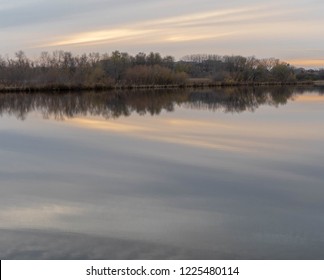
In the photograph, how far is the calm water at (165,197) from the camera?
3.73 meters

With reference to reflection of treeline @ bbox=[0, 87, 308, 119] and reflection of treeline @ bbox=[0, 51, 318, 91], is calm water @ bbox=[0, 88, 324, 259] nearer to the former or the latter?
reflection of treeline @ bbox=[0, 87, 308, 119]

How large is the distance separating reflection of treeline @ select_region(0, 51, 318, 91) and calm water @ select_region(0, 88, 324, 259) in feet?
119

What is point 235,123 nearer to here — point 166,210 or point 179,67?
point 166,210

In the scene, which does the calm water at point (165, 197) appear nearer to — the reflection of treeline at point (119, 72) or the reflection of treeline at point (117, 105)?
the reflection of treeline at point (117, 105)

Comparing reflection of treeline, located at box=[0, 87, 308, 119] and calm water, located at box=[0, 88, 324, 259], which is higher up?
reflection of treeline, located at box=[0, 87, 308, 119]

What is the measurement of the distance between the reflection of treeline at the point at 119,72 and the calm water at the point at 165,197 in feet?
119

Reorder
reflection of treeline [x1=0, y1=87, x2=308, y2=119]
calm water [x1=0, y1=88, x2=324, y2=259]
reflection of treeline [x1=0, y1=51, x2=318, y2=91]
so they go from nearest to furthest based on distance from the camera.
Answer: calm water [x1=0, y1=88, x2=324, y2=259], reflection of treeline [x1=0, y1=87, x2=308, y2=119], reflection of treeline [x1=0, y1=51, x2=318, y2=91]

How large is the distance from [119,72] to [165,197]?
53377 mm

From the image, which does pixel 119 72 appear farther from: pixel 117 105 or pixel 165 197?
pixel 165 197

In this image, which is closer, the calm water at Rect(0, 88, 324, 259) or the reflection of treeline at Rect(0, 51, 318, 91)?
the calm water at Rect(0, 88, 324, 259)

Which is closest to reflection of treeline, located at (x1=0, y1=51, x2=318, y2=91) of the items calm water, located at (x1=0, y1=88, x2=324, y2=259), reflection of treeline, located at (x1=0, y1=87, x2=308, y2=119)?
reflection of treeline, located at (x1=0, y1=87, x2=308, y2=119)

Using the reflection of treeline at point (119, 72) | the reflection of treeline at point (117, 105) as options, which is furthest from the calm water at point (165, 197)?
the reflection of treeline at point (119, 72)

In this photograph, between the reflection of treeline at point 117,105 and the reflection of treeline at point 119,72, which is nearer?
the reflection of treeline at point 117,105

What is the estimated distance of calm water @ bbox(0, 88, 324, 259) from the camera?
12.2 ft
